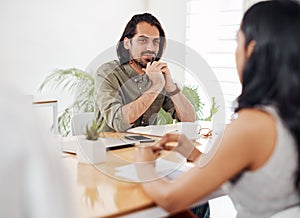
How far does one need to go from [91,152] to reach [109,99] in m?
0.57

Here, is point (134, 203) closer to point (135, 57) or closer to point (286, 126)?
point (286, 126)

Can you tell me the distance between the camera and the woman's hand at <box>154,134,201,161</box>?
50.1 inches

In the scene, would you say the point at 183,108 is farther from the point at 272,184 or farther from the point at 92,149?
the point at 272,184

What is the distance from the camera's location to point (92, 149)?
1.36 m

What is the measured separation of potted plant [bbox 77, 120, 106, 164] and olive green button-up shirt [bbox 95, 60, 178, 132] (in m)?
0.44

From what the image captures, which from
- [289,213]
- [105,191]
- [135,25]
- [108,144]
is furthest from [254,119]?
[135,25]

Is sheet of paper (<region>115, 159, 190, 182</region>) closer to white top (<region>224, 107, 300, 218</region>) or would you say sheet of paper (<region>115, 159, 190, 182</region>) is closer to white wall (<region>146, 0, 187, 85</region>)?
white top (<region>224, 107, 300, 218</region>)

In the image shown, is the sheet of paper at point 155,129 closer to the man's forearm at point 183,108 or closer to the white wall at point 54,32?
the man's forearm at point 183,108

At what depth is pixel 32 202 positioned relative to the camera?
66 centimetres

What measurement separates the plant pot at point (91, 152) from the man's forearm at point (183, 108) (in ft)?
2.19

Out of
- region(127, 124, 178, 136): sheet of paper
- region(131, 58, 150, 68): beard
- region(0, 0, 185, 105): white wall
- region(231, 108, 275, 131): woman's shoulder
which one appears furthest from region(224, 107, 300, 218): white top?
region(0, 0, 185, 105): white wall

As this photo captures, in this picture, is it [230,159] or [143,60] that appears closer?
[230,159]

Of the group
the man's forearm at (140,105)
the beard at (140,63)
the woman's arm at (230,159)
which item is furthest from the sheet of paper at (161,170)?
the beard at (140,63)

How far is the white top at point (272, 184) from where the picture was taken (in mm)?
1027
